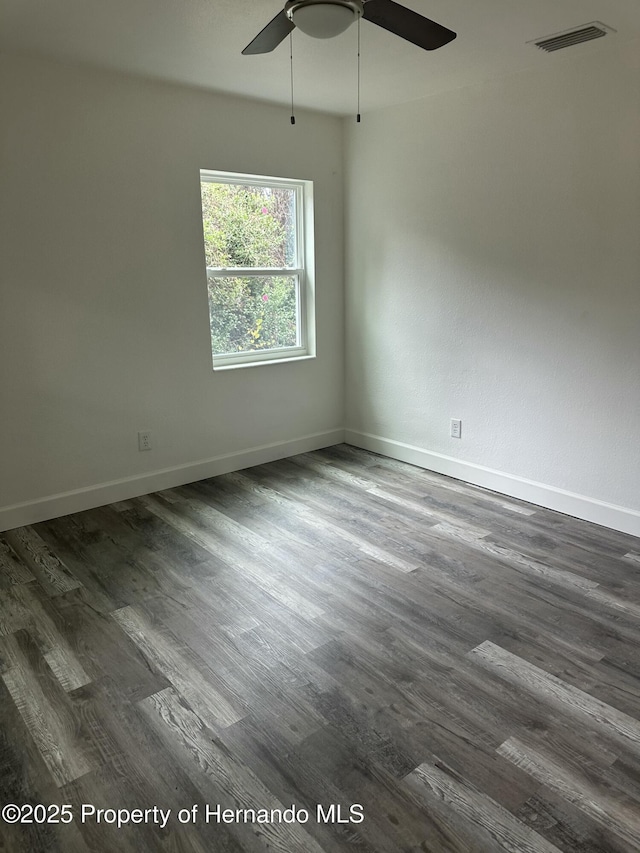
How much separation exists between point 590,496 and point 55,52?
3626 mm

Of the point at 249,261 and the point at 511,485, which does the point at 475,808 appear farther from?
the point at 249,261

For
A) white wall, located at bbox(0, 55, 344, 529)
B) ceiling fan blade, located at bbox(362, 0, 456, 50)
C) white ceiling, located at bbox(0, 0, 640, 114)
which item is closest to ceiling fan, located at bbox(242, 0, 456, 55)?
ceiling fan blade, located at bbox(362, 0, 456, 50)

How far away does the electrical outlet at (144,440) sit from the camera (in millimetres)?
3790

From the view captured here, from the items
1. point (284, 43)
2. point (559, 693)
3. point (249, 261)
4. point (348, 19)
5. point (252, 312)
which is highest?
point (284, 43)

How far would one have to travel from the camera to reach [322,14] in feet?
6.14

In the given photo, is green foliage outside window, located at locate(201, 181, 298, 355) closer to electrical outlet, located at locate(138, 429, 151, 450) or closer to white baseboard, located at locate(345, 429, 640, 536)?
electrical outlet, located at locate(138, 429, 151, 450)

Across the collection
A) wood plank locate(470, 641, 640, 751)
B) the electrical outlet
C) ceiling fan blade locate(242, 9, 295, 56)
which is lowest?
wood plank locate(470, 641, 640, 751)

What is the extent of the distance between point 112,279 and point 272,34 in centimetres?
181

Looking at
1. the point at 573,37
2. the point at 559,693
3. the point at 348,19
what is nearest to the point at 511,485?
the point at 559,693

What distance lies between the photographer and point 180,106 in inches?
141

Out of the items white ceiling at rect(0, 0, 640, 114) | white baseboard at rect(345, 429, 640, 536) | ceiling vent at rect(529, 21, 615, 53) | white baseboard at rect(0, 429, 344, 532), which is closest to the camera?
white ceiling at rect(0, 0, 640, 114)

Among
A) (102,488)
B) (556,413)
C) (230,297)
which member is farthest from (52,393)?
(556,413)

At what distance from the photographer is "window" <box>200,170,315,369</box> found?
3992 mm

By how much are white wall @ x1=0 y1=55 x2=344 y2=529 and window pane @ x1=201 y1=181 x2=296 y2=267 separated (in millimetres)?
170
